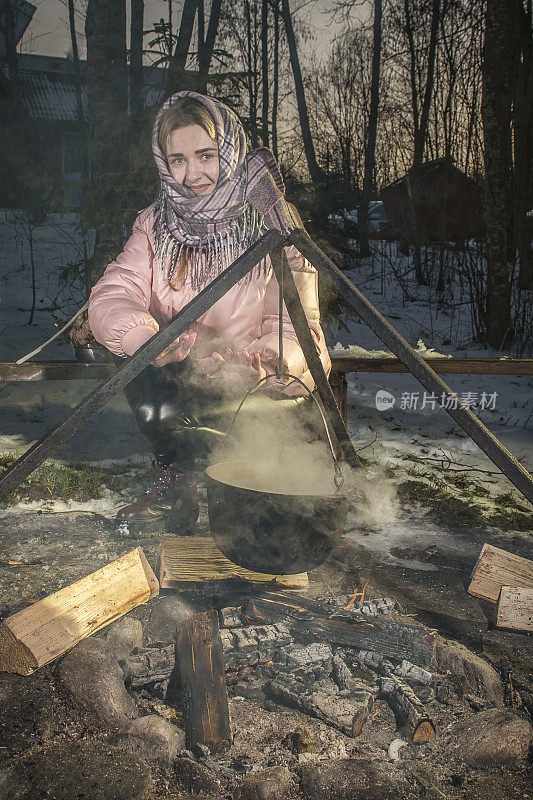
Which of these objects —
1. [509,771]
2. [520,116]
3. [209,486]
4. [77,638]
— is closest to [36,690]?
[77,638]

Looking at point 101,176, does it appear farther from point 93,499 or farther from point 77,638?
point 77,638

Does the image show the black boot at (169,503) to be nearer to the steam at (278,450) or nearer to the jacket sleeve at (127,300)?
the steam at (278,450)

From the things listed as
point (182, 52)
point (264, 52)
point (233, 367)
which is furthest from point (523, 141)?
point (233, 367)

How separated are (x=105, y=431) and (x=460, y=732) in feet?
12.7

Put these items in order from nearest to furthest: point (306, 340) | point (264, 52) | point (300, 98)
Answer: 1. point (306, 340)
2. point (300, 98)
3. point (264, 52)

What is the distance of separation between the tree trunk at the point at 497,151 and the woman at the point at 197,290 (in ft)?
17.9

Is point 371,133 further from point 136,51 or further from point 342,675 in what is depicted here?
point 342,675

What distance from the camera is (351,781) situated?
1.49m

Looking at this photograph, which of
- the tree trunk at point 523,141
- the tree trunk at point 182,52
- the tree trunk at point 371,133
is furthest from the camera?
the tree trunk at point 371,133

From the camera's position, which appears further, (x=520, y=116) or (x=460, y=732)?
(x=520, y=116)

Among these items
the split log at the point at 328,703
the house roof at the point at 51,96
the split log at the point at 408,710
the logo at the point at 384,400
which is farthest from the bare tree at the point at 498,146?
the house roof at the point at 51,96

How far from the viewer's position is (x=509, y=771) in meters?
1.59

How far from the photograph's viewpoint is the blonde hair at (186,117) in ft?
7.88

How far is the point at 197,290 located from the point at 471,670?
198 cm
